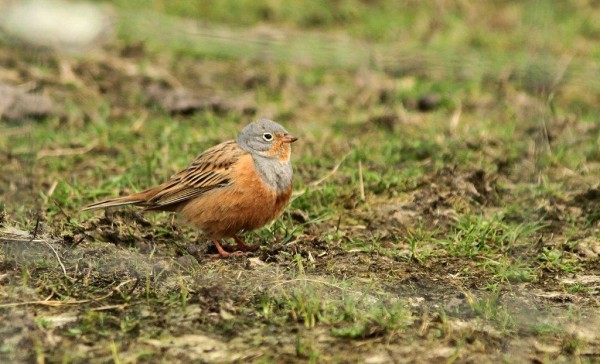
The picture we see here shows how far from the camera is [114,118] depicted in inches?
348

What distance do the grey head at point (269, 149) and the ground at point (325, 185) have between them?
1.45ft

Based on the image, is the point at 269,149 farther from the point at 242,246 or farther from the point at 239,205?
the point at 242,246

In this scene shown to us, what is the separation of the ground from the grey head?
44cm

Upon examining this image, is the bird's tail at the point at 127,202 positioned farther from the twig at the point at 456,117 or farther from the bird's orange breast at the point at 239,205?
the twig at the point at 456,117

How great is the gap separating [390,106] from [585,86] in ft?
7.66

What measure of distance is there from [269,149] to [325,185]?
3.22 ft

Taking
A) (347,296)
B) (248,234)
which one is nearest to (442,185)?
(248,234)

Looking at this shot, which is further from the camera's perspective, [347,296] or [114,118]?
[114,118]

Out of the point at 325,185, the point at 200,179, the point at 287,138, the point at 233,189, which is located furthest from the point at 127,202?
the point at 325,185

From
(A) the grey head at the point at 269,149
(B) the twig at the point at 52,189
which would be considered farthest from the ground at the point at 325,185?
(A) the grey head at the point at 269,149

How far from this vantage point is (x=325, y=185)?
23.5 ft

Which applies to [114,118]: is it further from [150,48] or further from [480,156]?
[480,156]

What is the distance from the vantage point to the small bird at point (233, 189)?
5961mm

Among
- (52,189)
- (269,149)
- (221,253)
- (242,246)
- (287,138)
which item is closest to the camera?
(221,253)
